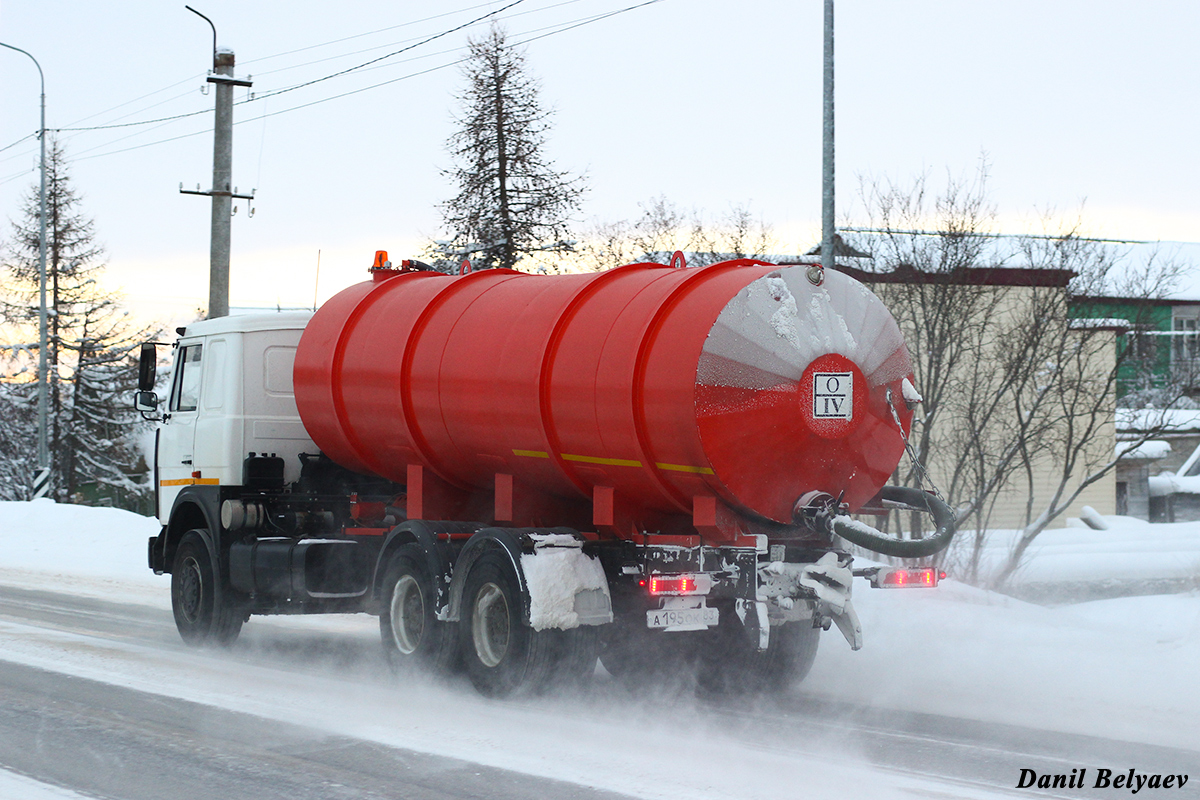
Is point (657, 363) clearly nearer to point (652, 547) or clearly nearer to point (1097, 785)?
point (652, 547)

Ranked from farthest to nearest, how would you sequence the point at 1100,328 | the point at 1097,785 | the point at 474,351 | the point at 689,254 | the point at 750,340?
the point at 689,254, the point at 1100,328, the point at 474,351, the point at 750,340, the point at 1097,785

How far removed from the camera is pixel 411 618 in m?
9.84

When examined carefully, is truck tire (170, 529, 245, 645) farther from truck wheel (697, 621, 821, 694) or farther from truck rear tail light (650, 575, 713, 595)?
truck rear tail light (650, 575, 713, 595)

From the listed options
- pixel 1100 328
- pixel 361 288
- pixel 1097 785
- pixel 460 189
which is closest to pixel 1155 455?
pixel 1100 328

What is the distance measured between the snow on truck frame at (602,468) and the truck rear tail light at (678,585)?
0.01 m

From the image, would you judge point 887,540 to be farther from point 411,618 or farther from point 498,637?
point 411,618

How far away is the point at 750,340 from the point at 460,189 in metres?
17.5

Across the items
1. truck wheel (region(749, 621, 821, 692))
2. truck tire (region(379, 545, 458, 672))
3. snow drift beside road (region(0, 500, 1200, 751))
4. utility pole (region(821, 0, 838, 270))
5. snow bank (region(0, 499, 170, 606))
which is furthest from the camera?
snow bank (region(0, 499, 170, 606))

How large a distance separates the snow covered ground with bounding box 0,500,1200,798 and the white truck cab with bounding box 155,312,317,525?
1.77 m

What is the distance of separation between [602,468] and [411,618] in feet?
7.27

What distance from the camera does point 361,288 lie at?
452 inches

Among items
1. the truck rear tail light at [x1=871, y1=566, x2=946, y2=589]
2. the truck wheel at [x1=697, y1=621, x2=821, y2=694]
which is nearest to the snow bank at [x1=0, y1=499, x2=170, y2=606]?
A: the truck wheel at [x1=697, y1=621, x2=821, y2=694]

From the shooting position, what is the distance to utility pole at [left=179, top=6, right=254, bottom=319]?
68.8 feet

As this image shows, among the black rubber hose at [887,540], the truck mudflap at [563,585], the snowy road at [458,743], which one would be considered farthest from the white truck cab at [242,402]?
the black rubber hose at [887,540]
